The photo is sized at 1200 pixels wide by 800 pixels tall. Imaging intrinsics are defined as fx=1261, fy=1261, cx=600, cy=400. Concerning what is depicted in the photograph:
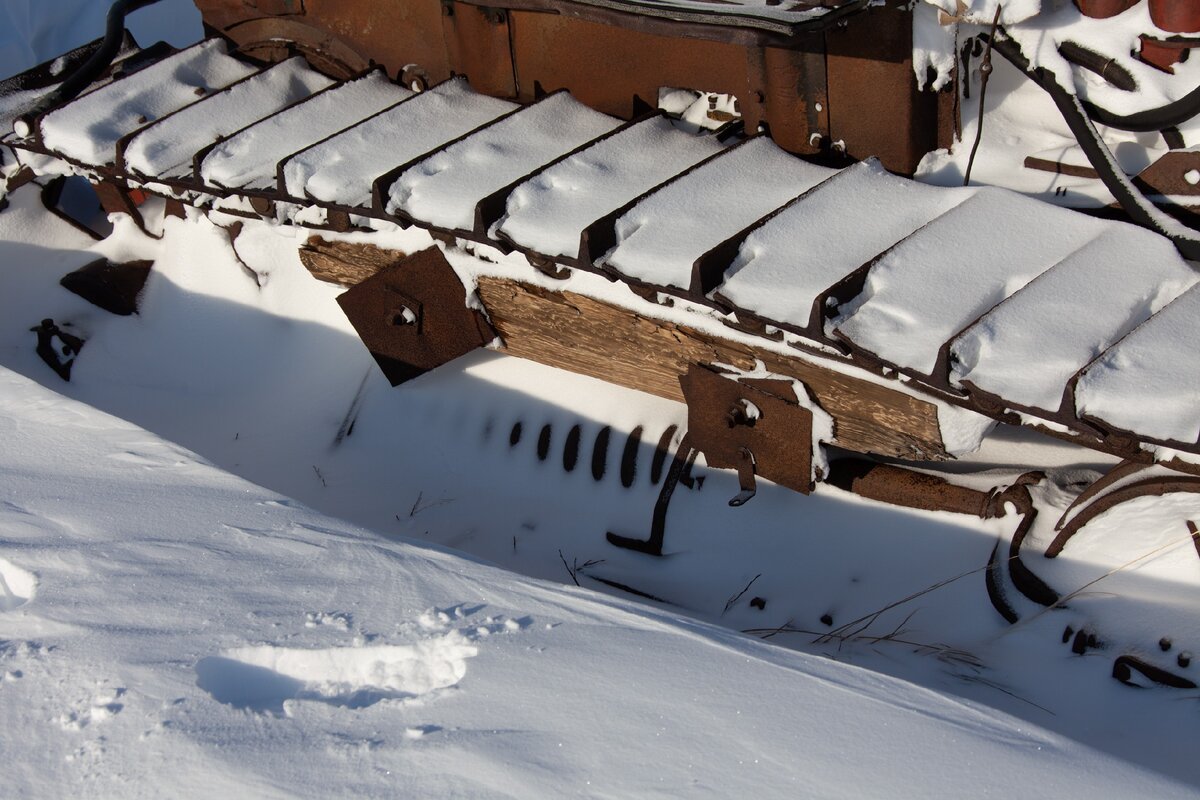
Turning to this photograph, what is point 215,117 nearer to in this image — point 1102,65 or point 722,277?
point 722,277

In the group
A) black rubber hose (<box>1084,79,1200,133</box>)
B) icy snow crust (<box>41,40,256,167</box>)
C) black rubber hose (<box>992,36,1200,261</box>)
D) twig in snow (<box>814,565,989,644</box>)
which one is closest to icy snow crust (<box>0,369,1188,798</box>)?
twig in snow (<box>814,565,989,644</box>)

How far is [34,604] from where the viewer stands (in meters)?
2.44

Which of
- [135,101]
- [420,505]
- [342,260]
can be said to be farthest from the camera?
[135,101]

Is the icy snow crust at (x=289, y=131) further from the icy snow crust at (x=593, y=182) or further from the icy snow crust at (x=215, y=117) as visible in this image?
the icy snow crust at (x=593, y=182)

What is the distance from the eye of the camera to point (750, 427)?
297 centimetres

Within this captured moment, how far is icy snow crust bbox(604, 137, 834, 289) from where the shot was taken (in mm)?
2668

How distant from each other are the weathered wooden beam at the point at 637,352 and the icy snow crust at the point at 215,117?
416 millimetres

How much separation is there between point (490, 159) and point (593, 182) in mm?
308

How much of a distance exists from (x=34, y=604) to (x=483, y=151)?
1.48 meters

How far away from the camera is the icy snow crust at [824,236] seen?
253 cm

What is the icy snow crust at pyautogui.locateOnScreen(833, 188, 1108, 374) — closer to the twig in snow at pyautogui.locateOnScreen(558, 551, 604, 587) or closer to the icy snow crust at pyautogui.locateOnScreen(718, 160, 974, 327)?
the icy snow crust at pyautogui.locateOnScreen(718, 160, 974, 327)

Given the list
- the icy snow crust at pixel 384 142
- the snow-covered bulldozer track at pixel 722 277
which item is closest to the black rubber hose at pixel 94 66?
the snow-covered bulldozer track at pixel 722 277

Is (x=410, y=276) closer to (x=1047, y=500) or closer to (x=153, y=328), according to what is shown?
(x=153, y=328)

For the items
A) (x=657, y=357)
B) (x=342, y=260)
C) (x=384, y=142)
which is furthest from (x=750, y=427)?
(x=342, y=260)
